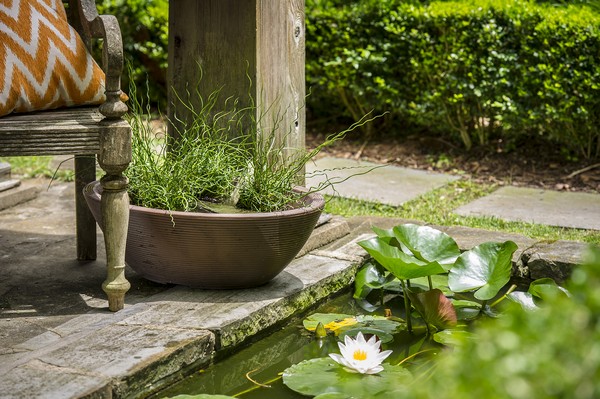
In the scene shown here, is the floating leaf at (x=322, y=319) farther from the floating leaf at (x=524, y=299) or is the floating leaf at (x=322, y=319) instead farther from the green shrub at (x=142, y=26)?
the green shrub at (x=142, y=26)

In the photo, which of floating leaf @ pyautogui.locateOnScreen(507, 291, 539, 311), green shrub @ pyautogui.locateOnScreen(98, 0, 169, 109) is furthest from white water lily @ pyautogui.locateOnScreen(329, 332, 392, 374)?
green shrub @ pyautogui.locateOnScreen(98, 0, 169, 109)

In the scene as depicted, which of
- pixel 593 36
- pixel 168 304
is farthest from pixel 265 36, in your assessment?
pixel 593 36

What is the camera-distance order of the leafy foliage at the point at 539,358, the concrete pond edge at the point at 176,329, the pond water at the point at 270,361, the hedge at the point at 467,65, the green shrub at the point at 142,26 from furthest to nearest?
1. the green shrub at the point at 142,26
2. the hedge at the point at 467,65
3. the pond water at the point at 270,361
4. the concrete pond edge at the point at 176,329
5. the leafy foliage at the point at 539,358

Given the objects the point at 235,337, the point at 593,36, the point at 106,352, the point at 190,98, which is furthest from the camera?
the point at 593,36

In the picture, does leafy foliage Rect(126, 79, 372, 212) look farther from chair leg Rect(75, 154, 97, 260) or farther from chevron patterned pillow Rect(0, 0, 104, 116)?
chair leg Rect(75, 154, 97, 260)

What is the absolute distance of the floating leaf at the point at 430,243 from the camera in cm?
275

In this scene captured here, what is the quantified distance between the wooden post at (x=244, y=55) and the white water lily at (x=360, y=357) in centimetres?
100

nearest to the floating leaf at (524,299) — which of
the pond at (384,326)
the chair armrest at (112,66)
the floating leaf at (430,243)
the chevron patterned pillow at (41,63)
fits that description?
the pond at (384,326)

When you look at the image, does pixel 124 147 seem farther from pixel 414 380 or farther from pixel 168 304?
pixel 414 380

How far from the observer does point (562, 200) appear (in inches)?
167

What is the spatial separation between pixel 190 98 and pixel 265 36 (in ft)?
1.19

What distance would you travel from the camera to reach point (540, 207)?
4.11 meters

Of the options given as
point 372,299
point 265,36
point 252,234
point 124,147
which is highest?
point 265,36

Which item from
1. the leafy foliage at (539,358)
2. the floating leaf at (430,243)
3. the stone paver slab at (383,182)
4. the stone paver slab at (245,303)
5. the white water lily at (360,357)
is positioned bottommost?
the stone paver slab at (383,182)
